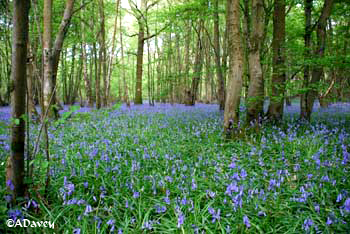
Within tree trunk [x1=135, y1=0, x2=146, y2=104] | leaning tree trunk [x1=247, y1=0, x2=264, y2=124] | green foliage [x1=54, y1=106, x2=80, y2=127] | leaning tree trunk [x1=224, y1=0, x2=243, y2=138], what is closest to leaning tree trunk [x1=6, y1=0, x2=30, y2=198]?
green foliage [x1=54, y1=106, x2=80, y2=127]

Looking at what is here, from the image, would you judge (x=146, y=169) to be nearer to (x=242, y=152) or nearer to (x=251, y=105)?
(x=242, y=152)

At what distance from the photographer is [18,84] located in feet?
6.51

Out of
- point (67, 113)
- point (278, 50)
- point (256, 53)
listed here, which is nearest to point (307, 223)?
point (67, 113)

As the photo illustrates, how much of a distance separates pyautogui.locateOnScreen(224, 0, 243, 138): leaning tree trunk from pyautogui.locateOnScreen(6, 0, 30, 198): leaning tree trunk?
3888 millimetres

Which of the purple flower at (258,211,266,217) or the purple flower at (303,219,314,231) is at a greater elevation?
the purple flower at (303,219,314,231)

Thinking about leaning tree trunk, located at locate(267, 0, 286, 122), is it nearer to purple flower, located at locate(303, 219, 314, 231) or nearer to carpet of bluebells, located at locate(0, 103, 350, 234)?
carpet of bluebells, located at locate(0, 103, 350, 234)

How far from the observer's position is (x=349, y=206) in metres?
1.90

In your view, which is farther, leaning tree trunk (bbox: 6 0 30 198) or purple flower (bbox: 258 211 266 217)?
purple flower (bbox: 258 211 266 217)

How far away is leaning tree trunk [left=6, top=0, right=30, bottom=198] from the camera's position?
1922mm

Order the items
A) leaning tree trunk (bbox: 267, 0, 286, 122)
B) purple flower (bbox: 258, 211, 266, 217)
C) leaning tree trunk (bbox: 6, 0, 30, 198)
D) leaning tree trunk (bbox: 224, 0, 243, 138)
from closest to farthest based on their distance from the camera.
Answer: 1. leaning tree trunk (bbox: 6, 0, 30, 198)
2. purple flower (bbox: 258, 211, 266, 217)
3. leaning tree trunk (bbox: 224, 0, 243, 138)
4. leaning tree trunk (bbox: 267, 0, 286, 122)

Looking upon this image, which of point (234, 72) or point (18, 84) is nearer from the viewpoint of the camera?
point (18, 84)

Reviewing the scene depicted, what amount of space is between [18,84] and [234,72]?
4.11 meters

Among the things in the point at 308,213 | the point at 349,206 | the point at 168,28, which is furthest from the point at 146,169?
the point at 168,28

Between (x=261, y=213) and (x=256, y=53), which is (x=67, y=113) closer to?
(x=261, y=213)
